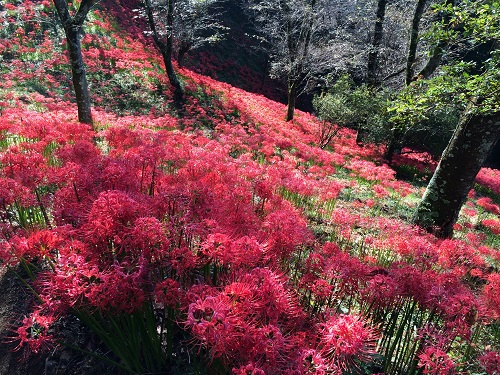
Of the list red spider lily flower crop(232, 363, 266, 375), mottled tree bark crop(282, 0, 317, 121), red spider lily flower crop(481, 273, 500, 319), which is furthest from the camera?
mottled tree bark crop(282, 0, 317, 121)

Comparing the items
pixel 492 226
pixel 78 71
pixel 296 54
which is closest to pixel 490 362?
pixel 492 226

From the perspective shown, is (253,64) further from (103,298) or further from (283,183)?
(103,298)

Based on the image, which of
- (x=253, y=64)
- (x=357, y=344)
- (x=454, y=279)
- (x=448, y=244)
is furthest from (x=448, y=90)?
(x=253, y=64)

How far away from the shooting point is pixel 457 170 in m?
5.43

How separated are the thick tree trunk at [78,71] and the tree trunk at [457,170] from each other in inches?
320

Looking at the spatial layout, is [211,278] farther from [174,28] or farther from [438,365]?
[174,28]

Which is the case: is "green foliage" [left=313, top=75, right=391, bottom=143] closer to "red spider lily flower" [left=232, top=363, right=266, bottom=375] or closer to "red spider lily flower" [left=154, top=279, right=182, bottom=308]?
"red spider lily flower" [left=154, top=279, right=182, bottom=308]

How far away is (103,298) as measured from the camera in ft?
6.49

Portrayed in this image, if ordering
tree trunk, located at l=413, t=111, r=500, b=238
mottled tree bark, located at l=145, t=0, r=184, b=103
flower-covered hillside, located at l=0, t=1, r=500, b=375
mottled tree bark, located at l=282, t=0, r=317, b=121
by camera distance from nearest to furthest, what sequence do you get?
1. flower-covered hillside, located at l=0, t=1, r=500, b=375
2. tree trunk, located at l=413, t=111, r=500, b=238
3. mottled tree bark, located at l=145, t=0, r=184, b=103
4. mottled tree bark, located at l=282, t=0, r=317, b=121

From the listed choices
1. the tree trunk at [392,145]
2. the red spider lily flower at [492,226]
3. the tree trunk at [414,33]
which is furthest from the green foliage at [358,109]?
the red spider lily flower at [492,226]

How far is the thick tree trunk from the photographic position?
7.32m

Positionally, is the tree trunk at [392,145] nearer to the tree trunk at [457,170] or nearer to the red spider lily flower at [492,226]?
Answer: the red spider lily flower at [492,226]

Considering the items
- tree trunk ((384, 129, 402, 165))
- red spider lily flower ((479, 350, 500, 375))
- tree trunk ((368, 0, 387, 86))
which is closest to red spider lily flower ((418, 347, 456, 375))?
red spider lily flower ((479, 350, 500, 375))

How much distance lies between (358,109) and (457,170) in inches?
338
